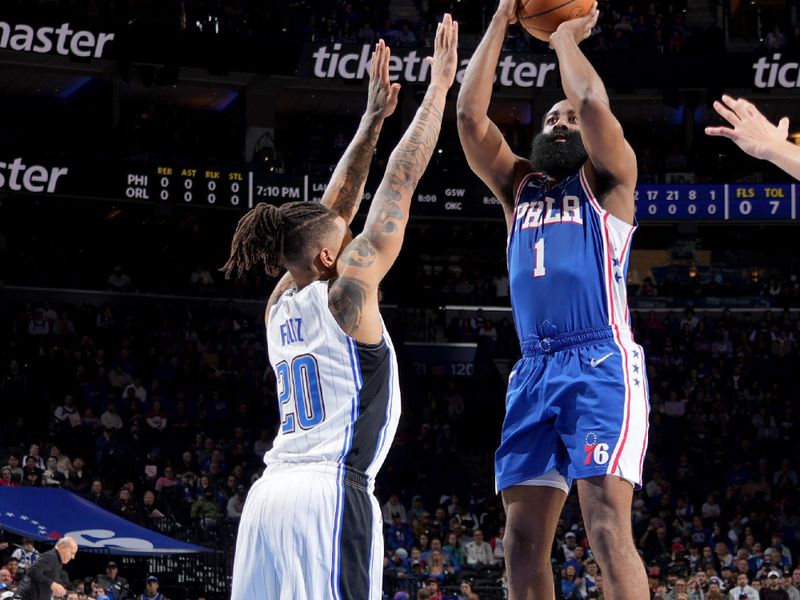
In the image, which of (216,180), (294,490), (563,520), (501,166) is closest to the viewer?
(294,490)

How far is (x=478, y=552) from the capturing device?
1888 centimetres

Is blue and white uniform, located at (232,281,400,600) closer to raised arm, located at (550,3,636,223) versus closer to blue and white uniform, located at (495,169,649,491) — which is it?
blue and white uniform, located at (495,169,649,491)

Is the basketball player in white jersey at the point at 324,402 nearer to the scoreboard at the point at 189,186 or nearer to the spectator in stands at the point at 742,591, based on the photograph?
the spectator in stands at the point at 742,591

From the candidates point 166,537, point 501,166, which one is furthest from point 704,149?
point 501,166

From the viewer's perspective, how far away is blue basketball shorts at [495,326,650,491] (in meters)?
5.29

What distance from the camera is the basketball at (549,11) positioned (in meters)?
5.93

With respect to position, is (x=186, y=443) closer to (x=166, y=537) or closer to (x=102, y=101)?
(x=166, y=537)

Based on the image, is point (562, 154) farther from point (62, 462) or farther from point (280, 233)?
point (62, 462)

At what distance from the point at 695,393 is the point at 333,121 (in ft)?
39.7

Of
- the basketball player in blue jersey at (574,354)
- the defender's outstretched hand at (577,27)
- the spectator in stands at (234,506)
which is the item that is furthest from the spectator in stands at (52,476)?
the defender's outstretched hand at (577,27)

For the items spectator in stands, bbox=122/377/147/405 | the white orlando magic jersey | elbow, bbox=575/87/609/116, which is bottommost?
spectator in stands, bbox=122/377/147/405

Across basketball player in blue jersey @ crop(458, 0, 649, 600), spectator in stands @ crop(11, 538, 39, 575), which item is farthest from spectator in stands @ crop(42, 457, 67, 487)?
basketball player in blue jersey @ crop(458, 0, 649, 600)

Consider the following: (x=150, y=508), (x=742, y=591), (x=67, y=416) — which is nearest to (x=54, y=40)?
(x=67, y=416)

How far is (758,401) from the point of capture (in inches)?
984
